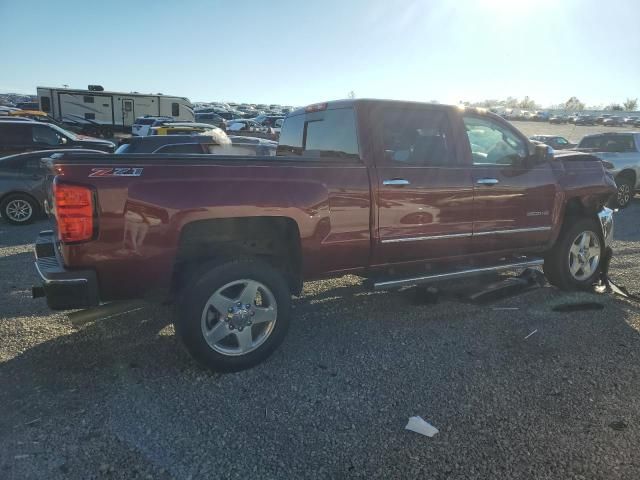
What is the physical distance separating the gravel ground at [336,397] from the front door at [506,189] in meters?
0.77

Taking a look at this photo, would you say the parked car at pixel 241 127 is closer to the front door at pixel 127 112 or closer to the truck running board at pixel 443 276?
the front door at pixel 127 112

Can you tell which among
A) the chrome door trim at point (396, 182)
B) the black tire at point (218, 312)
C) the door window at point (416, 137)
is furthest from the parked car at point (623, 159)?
the black tire at point (218, 312)

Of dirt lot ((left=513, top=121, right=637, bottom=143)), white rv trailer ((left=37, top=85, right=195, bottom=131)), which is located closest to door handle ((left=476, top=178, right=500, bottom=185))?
white rv trailer ((left=37, top=85, right=195, bottom=131))

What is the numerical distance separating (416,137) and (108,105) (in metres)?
33.3

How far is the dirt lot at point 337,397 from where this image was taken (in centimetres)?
260

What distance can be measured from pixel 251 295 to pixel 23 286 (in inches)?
132

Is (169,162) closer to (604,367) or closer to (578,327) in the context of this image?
(604,367)

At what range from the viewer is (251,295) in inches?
139

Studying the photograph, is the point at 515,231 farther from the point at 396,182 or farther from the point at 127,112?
the point at 127,112

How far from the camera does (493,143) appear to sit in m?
4.89

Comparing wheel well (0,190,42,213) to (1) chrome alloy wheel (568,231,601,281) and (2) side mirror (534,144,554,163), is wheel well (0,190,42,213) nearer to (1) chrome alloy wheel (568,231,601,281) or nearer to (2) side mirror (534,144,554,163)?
(2) side mirror (534,144,554,163)

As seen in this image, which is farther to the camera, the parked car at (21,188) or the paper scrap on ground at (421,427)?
the parked car at (21,188)

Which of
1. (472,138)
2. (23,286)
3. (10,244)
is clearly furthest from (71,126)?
(472,138)

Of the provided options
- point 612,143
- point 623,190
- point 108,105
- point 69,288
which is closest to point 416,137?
point 69,288
